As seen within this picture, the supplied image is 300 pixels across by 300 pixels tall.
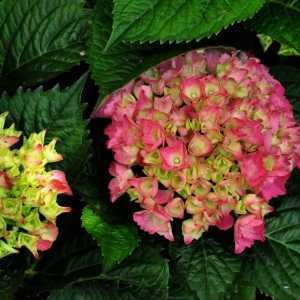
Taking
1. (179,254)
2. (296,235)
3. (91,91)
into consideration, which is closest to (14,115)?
(91,91)

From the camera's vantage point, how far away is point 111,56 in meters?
1.01

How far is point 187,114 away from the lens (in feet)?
3.12

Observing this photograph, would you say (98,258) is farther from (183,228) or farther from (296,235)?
(296,235)

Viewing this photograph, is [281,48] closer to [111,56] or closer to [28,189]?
[111,56]

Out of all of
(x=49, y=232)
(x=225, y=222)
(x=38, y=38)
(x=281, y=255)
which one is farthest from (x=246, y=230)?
(x=38, y=38)

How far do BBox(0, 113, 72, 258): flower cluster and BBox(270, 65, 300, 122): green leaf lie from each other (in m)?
0.43

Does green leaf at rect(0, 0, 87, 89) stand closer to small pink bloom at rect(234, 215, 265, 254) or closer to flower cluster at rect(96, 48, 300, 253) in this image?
flower cluster at rect(96, 48, 300, 253)

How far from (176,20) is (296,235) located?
0.38 metres

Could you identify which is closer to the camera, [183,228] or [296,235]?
[183,228]

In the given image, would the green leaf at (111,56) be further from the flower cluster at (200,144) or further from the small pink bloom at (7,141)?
the small pink bloom at (7,141)

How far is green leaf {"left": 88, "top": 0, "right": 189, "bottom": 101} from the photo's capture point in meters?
0.97

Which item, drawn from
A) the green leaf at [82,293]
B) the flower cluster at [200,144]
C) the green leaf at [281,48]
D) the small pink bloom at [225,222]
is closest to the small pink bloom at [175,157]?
the flower cluster at [200,144]

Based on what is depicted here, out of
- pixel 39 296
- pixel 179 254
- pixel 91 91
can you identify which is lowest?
pixel 39 296

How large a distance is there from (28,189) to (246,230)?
29 centimetres
